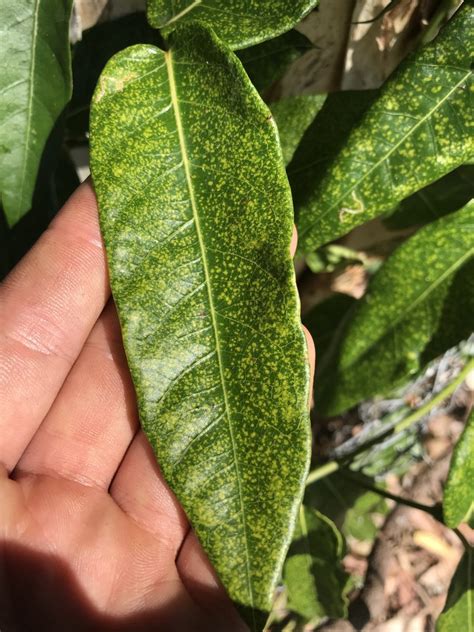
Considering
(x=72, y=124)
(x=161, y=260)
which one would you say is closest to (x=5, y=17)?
(x=72, y=124)

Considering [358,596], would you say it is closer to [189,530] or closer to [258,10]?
[189,530]

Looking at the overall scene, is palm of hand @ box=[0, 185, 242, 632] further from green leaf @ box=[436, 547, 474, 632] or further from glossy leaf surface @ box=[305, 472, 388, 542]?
glossy leaf surface @ box=[305, 472, 388, 542]

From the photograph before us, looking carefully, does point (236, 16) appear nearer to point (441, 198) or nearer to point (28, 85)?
point (28, 85)

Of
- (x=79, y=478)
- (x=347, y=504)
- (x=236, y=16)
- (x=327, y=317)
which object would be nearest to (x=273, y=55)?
(x=236, y=16)

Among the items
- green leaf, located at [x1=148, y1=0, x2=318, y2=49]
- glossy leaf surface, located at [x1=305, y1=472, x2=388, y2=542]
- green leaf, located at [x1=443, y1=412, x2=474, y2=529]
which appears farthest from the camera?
glossy leaf surface, located at [x1=305, y1=472, x2=388, y2=542]

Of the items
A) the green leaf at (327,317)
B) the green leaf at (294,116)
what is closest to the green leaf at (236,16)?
the green leaf at (294,116)

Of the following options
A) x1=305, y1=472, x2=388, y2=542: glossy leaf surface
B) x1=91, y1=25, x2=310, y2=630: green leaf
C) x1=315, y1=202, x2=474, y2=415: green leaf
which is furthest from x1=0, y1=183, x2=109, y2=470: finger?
x1=305, y1=472, x2=388, y2=542: glossy leaf surface

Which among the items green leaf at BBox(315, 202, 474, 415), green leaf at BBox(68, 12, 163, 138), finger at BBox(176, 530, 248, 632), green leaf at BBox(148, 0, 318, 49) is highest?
green leaf at BBox(148, 0, 318, 49)
